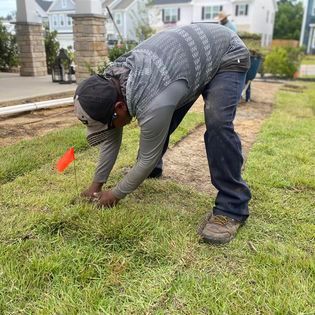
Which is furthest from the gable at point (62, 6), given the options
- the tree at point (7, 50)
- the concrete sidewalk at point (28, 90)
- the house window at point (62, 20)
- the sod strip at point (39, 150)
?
the sod strip at point (39, 150)

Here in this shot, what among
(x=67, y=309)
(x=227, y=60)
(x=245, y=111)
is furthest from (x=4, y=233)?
(x=245, y=111)

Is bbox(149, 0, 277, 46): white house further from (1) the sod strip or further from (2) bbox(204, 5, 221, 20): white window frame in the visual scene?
(1) the sod strip

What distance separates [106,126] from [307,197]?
5.31 ft

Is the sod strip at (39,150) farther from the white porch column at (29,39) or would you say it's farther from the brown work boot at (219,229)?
the white porch column at (29,39)

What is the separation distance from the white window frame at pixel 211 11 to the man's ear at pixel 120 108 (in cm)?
3033

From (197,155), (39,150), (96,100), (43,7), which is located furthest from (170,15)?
(96,100)

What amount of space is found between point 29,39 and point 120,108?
8.48 m

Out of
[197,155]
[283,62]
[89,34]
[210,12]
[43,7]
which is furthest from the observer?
[43,7]

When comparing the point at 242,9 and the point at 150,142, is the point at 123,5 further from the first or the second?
the point at 150,142

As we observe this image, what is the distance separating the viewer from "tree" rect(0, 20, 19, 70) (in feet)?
33.8

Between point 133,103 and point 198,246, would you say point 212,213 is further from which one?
point 133,103

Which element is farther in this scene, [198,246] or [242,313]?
[198,246]

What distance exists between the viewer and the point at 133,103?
1726 millimetres

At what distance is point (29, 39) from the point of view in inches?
364
